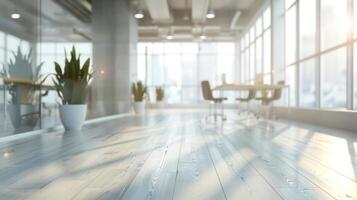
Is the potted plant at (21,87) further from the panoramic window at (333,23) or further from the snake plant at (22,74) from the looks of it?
the panoramic window at (333,23)

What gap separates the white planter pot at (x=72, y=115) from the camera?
4.20 m

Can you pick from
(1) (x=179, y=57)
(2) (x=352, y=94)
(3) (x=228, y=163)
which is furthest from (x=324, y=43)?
(1) (x=179, y=57)

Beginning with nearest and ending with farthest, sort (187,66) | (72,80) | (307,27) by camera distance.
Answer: (72,80)
(307,27)
(187,66)

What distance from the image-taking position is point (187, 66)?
1588 cm

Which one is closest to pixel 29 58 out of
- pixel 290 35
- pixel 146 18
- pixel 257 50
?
pixel 290 35

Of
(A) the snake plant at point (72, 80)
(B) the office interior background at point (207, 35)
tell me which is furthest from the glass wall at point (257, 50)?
(A) the snake plant at point (72, 80)

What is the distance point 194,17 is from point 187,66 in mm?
6323

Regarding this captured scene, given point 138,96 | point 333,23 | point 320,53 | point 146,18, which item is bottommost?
point 138,96

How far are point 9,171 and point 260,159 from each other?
65.0 inches

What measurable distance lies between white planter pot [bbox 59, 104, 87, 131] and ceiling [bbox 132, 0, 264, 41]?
5.01 metres

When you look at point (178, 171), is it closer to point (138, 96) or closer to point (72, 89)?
point (72, 89)

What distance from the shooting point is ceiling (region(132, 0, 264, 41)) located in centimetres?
932

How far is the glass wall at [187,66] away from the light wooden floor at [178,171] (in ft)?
42.2

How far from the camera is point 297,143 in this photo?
3072 millimetres
